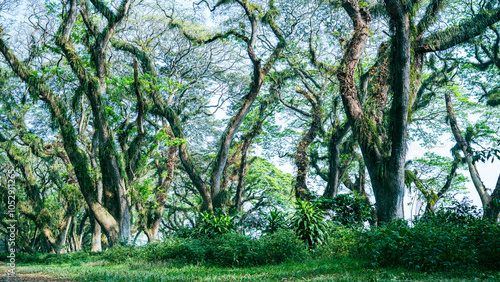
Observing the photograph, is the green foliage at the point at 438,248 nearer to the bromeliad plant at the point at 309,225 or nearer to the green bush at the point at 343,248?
the green bush at the point at 343,248

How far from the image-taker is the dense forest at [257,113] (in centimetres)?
1005

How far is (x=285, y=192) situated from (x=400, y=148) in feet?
49.0

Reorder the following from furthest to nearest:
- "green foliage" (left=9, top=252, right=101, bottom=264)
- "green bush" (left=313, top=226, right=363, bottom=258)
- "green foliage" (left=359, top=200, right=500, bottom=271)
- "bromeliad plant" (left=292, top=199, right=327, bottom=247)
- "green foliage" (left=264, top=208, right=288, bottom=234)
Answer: "green foliage" (left=9, top=252, right=101, bottom=264), "green foliage" (left=264, top=208, right=288, bottom=234), "bromeliad plant" (left=292, top=199, right=327, bottom=247), "green bush" (left=313, top=226, right=363, bottom=258), "green foliage" (left=359, top=200, right=500, bottom=271)

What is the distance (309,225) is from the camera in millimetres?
10352

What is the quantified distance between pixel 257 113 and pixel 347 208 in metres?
8.12

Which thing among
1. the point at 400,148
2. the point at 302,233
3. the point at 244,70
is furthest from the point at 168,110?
the point at 400,148

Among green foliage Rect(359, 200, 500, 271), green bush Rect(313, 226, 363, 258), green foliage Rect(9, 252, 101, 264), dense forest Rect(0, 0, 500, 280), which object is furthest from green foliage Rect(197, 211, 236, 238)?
green foliage Rect(359, 200, 500, 271)

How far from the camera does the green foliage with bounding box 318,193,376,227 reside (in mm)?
12734

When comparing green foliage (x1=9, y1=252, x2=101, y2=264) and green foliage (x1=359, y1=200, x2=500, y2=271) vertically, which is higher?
green foliage (x1=359, y1=200, x2=500, y2=271)

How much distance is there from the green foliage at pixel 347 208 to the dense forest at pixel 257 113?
0.20ft

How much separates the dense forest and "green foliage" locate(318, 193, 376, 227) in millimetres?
60

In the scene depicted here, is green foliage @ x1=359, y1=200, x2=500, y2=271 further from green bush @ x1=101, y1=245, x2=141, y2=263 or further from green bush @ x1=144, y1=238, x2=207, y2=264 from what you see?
green bush @ x1=101, y1=245, x2=141, y2=263

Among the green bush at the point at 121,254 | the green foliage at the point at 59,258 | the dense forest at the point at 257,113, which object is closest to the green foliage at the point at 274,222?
the dense forest at the point at 257,113

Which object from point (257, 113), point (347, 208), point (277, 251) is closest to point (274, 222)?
point (277, 251)
